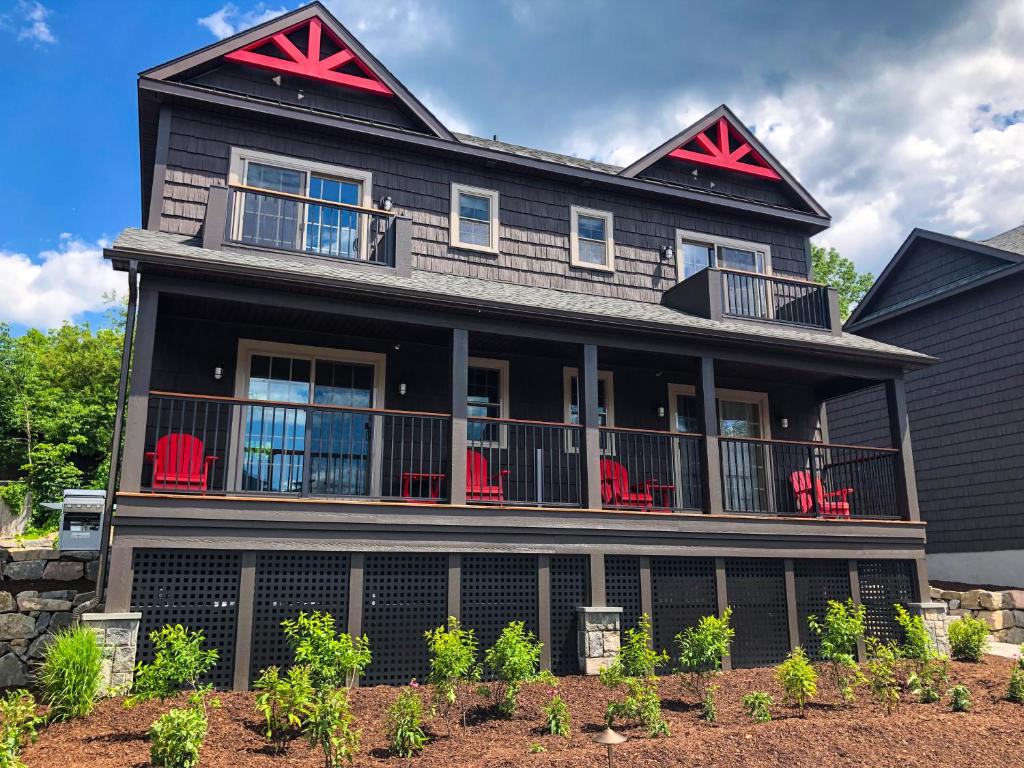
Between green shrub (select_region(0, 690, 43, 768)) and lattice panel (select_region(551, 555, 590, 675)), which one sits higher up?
lattice panel (select_region(551, 555, 590, 675))

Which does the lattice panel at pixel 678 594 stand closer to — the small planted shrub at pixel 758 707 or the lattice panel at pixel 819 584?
the lattice panel at pixel 819 584

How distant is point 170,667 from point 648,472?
25.0ft

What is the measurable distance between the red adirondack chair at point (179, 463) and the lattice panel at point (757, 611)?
21.8 ft

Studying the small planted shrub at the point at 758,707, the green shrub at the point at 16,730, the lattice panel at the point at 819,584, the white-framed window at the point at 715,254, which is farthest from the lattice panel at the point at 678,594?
the green shrub at the point at 16,730

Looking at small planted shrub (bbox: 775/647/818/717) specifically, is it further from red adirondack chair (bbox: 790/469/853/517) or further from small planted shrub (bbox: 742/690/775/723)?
red adirondack chair (bbox: 790/469/853/517)

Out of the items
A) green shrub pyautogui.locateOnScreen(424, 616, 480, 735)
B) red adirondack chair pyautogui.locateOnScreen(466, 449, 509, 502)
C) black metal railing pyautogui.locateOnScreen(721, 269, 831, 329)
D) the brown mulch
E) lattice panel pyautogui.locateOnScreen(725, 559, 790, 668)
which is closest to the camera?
the brown mulch

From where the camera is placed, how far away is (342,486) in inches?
411

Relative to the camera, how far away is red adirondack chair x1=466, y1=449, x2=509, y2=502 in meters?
10.0

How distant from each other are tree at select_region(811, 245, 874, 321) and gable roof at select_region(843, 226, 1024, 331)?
667 inches

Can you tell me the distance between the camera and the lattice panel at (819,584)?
11008mm

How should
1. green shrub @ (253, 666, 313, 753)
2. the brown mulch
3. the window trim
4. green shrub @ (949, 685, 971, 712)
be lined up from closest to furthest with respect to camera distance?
the brown mulch, green shrub @ (253, 666, 313, 753), green shrub @ (949, 685, 971, 712), the window trim

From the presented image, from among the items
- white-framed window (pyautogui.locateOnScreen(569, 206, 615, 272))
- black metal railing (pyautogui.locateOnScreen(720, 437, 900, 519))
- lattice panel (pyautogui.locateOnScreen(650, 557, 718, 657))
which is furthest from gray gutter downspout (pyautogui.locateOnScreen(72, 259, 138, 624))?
black metal railing (pyautogui.locateOnScreen(720, 437, 900, 519))

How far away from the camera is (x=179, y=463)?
9.02 m

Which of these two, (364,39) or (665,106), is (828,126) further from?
(364,39)
